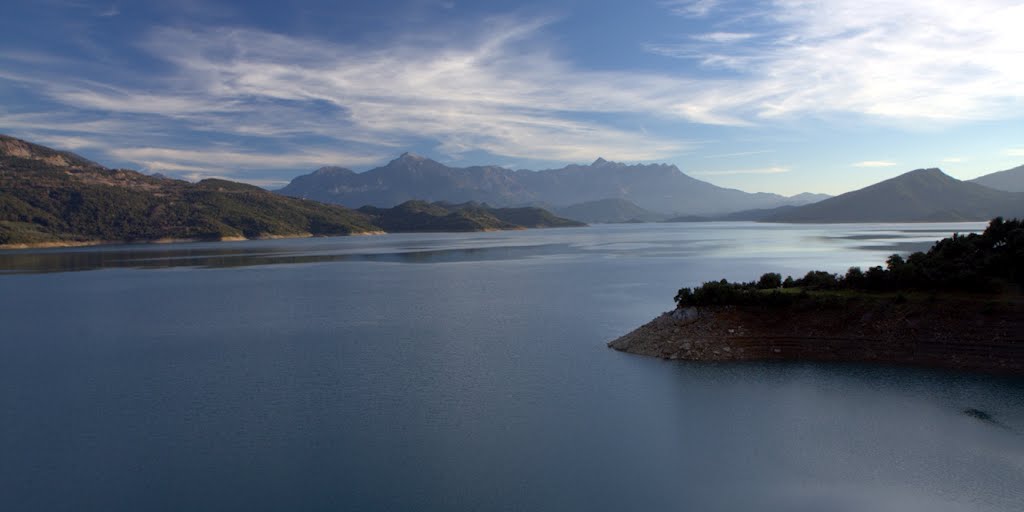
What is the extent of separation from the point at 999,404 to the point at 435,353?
26.4 m

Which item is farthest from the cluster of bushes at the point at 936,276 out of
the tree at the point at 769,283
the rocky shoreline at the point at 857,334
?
the rocky shoreline at the point at 857,334

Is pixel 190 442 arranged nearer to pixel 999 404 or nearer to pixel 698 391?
pixel 698 391

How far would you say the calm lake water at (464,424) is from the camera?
17.3m

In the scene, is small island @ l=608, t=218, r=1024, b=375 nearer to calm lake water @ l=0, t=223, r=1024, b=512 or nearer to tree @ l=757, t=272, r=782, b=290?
tree @ l=757, t=272, r=782, b=290

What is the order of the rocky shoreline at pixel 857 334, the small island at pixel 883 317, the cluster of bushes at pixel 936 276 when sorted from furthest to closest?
the cluster of bushes at pixel 936 276 < the small island at pixel 883 317 < the rocky shoreline at pixel 857 334

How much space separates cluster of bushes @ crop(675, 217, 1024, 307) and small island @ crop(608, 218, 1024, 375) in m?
0.06

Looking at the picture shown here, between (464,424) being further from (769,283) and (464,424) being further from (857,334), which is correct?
(769,283)

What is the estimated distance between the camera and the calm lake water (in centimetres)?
1730

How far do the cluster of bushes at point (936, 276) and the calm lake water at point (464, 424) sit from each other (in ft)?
19.1

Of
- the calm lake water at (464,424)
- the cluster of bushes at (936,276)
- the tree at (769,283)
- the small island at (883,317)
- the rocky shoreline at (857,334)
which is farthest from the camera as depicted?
the tree at (769,283)

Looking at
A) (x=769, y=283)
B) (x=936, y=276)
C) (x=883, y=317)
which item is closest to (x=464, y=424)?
(x=769, y=283)

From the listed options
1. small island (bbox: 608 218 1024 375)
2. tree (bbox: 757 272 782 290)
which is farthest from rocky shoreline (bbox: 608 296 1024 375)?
tree (bbox: 757 272 782 290)

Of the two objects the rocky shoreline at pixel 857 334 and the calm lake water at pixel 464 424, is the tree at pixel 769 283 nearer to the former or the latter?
the rocky shoreline at pixel 857 334

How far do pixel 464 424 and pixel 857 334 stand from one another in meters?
23.1
